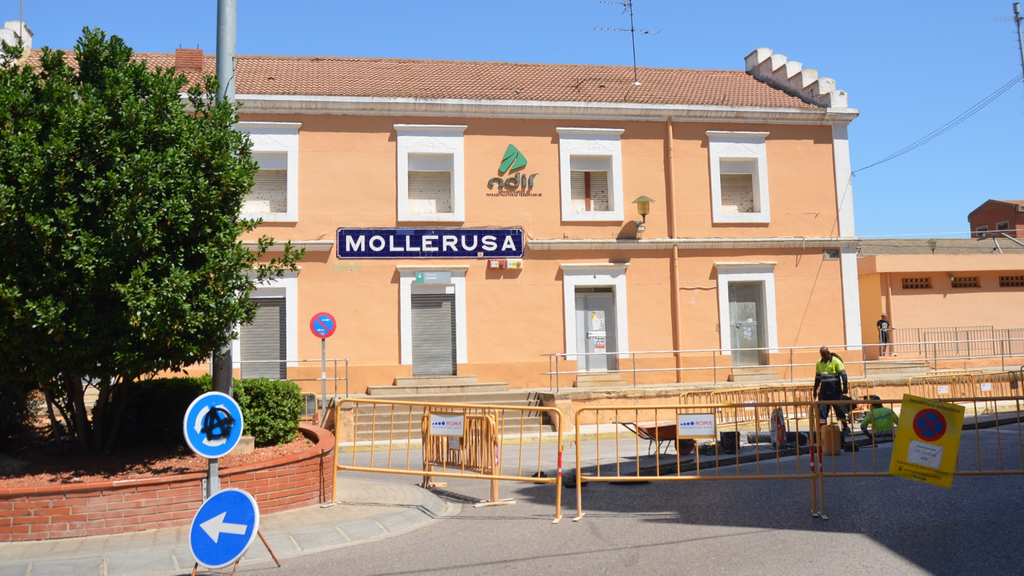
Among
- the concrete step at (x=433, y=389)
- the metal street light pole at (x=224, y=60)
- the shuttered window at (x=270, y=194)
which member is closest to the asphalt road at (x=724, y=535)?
the metal street light pole at (x=224, y=60)

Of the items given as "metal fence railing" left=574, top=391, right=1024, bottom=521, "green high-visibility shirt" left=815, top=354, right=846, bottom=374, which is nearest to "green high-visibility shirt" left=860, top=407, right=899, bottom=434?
"metal fence railing" left=574, top=391, right=1024, bottom=521

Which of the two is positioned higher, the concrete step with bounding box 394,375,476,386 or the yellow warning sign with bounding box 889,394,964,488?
the concrete step with bounding box 394,375,476,386

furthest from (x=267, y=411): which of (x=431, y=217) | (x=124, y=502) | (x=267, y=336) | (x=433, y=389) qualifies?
(x=431, y=217)

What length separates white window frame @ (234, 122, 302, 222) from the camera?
63.0ft

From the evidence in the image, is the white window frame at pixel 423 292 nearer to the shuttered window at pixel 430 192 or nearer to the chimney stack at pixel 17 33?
the shuttered window at pixel 430 192

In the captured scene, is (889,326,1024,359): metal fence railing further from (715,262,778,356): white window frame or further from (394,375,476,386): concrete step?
(394,375,476,386): concrete step

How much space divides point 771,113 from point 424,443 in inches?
609

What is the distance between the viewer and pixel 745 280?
2133cm

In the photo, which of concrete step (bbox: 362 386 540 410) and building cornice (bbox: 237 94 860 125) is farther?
building cornice (bbox: 237 94 860 125)

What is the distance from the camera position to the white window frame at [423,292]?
19.5 meters

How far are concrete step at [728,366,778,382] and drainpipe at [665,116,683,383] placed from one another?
4.68 feet

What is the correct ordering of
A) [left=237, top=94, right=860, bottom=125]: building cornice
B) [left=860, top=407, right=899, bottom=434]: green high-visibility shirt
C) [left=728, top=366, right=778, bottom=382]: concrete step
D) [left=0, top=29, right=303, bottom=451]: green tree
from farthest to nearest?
[left=728, top=366, right=778, bottom=382]: concrete step
[left=237, top=94, right=860, bottom=125]: building cornice
[left=860, top=407, right=899, bottom=434]: green high-visibility shirt
[left=0, top=29, right=303, bottom=451]: green tree

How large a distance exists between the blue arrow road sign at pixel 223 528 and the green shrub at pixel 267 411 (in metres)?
4.37

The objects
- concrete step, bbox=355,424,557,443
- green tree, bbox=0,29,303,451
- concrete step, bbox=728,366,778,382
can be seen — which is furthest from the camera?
concrete step, bbox=728,366,778,382
